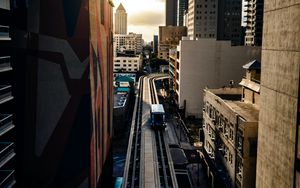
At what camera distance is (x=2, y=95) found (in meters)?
20.1

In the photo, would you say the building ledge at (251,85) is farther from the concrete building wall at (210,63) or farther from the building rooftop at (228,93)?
the concrete building wall at (210,63)

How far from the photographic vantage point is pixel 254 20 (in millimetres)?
→ 105188

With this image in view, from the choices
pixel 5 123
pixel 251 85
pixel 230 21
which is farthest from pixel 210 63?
pixel 230 21

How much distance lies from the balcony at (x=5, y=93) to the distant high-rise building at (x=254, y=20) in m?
89.5

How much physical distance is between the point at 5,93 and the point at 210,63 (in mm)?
53701

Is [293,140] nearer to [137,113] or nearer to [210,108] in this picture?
[210,108]

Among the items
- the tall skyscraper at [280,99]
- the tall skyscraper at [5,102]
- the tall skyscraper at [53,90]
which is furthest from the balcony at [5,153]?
the tall skyscraper at [280,99]

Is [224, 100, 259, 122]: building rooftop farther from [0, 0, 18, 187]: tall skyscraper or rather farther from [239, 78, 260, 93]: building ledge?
[0, 0, 18, 187]: tall skyscraper

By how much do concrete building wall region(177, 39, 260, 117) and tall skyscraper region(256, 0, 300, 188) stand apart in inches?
1806

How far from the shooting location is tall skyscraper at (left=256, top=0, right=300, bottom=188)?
2002 centimetres

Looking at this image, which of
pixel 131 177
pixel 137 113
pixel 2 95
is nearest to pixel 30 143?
pixel 2 95

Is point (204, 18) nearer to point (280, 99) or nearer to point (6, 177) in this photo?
point (280, 99)

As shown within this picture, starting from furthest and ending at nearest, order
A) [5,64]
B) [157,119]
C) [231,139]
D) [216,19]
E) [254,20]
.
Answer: [216,19], [254,20], [157,119], [231,139], [5,64]

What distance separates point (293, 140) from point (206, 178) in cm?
2216
